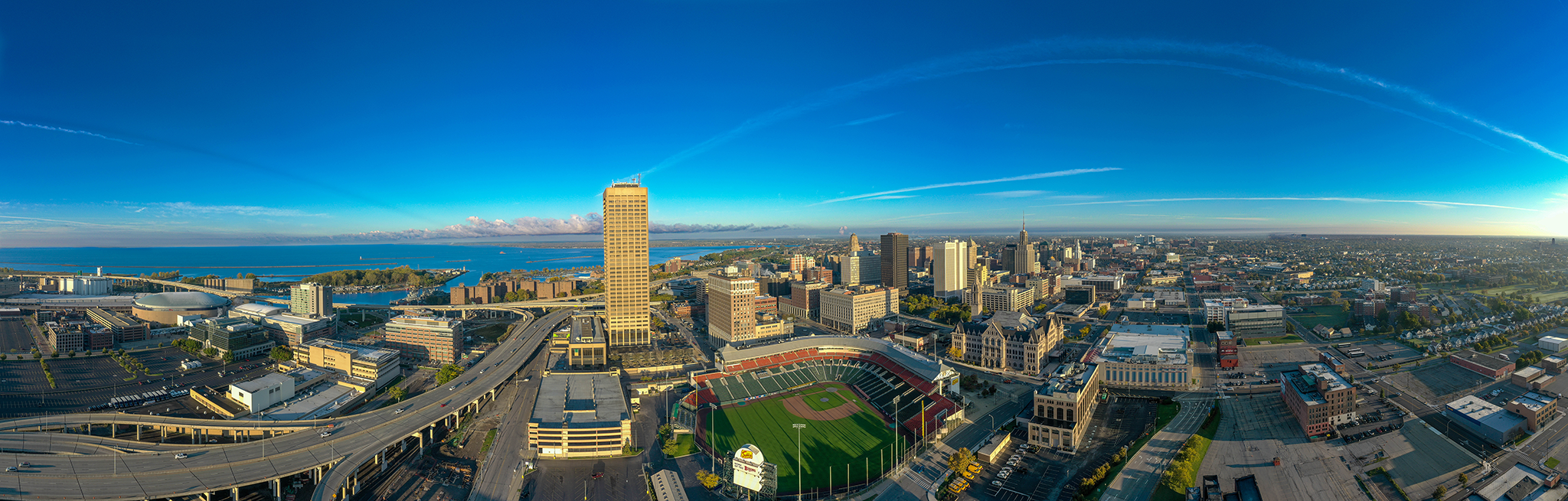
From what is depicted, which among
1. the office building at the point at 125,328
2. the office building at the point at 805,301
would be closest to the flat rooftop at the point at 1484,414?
the office building at the point at 805,301

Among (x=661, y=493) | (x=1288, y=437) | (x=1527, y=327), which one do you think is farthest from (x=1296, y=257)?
(x=661, y=493)

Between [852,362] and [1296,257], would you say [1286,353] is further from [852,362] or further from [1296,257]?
[1296,257]

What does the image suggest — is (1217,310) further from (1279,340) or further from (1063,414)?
(1063,414)

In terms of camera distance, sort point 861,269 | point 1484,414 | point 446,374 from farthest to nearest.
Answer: point 861,269, point 446,374, point 1484,414

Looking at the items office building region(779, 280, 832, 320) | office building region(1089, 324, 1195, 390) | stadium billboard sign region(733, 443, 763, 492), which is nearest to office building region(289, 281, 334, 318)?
office building region(779, 280, 832, 320)

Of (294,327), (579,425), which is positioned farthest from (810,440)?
(294,327)

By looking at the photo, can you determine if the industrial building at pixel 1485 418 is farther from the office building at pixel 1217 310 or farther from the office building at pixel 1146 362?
the office building at pixel 1217 310
